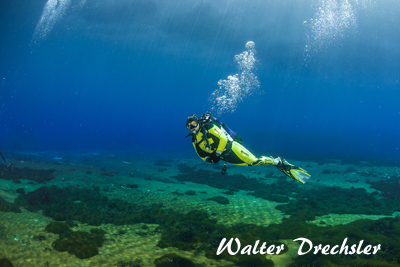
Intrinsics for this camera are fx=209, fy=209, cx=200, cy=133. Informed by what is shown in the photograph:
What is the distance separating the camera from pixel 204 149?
3830 millimetres

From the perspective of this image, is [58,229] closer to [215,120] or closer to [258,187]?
[215,120]

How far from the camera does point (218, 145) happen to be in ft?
12.2

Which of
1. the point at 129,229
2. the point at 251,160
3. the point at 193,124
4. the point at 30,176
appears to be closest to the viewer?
the point at 193,124

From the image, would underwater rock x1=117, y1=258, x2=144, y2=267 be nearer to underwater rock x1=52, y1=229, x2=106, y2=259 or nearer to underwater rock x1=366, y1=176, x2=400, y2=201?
underwater rock x1=52, y1=229, x2=106, y2=259

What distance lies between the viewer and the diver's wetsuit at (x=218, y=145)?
3688mm

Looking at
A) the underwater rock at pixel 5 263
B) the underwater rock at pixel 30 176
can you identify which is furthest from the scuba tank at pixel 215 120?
the underwater rock at pixel 30 176

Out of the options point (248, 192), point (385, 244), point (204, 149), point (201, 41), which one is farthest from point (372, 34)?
point (204, 149)

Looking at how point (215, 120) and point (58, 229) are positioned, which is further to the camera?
point (58, 229)

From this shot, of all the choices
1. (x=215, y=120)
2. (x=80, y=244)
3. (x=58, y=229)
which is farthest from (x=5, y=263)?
(x=215, y=120)

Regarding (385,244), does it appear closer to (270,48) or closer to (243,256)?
(243,256)

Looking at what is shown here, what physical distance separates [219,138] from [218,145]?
0.13m

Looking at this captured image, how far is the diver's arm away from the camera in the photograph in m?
3.68

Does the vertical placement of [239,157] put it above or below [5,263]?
above

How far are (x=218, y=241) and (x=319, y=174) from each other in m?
17.7
